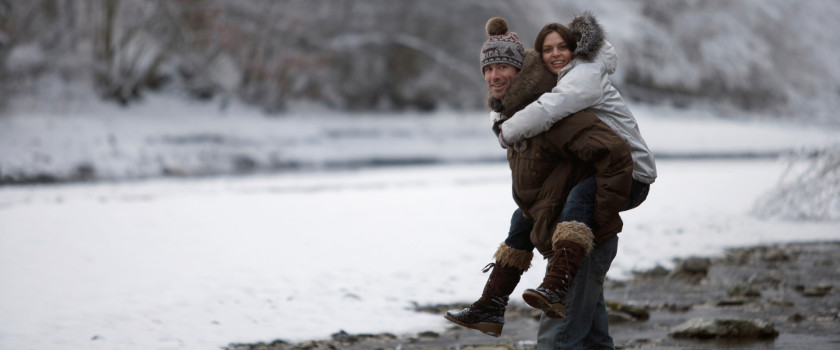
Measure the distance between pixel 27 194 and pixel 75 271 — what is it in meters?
6.80

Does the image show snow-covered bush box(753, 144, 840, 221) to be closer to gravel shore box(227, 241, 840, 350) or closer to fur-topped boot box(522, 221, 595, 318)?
gravel shore box(227, 241, 840, 350)

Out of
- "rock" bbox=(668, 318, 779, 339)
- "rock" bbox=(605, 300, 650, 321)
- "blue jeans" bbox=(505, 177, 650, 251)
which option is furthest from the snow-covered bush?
"blue jeans" bbox=(505, 177, 650, 251)

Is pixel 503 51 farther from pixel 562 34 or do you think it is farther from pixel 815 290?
pixel 815 290

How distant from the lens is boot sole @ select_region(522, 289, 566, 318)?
3320mm

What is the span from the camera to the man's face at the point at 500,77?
3.76 meters

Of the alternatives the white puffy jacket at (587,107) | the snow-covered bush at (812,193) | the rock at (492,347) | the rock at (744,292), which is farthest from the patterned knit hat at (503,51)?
the snow-covered bush at (812,193)

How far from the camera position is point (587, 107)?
3502mm

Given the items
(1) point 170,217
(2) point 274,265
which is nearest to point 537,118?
(2) point 274,265

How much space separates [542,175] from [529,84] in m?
0.39

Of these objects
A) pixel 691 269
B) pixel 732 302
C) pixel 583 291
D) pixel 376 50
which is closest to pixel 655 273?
pixel 691 269

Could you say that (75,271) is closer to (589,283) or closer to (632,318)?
(632,318)

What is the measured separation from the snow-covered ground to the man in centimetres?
181

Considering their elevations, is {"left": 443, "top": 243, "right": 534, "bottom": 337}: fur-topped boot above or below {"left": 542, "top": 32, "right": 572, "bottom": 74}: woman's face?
below

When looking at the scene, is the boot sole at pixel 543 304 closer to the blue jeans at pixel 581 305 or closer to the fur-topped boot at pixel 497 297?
the blue jeans at pixel 581 305
